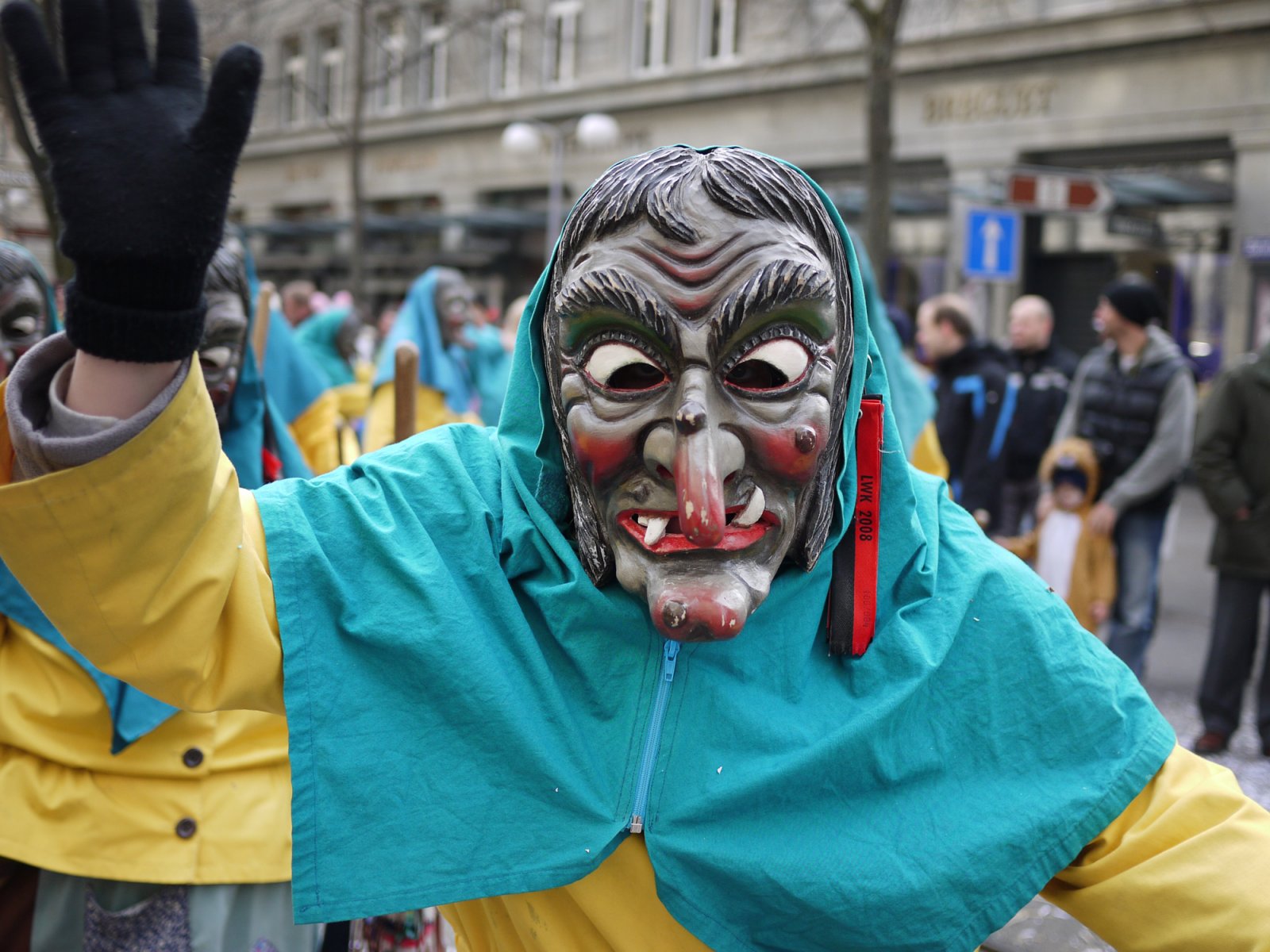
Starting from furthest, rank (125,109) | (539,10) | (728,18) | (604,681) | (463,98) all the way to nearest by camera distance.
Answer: (463,98)
(539,10)
(728,18)
(604,681)
(125,109)

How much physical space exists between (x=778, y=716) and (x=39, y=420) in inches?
36.8

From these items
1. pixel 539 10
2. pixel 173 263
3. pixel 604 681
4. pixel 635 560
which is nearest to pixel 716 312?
pixel 635 560

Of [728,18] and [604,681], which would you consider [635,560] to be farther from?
[728,18]

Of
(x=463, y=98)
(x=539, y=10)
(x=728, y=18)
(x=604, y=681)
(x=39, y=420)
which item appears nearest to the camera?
(x=39, y=420)

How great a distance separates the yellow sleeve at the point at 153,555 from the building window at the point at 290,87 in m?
24.8

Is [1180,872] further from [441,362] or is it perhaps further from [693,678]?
[441,362]

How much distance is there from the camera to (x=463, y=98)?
2330 cm

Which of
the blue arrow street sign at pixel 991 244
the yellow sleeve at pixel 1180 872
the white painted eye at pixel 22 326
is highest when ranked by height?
the blue arrow street sign at pixel 991 244

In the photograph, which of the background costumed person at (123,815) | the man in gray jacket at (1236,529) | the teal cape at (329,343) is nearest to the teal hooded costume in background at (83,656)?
the background costumed person at (123,815)

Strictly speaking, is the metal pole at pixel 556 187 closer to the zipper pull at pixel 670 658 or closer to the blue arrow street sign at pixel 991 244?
the blue arrow street sign at pixel 991 244

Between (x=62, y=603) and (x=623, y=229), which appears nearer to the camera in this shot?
(x=62, y=603)

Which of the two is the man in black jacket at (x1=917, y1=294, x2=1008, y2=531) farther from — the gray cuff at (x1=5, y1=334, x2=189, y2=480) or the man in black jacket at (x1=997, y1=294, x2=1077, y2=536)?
the gray cuff at (x1=5, y1=334, x2=189, y2=480)

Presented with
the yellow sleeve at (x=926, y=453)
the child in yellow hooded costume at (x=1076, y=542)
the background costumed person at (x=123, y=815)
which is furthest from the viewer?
the child in yellow hooded costume at (x=1076, y=542)

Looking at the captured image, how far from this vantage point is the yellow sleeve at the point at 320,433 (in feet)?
14.3
